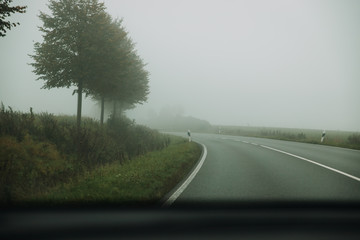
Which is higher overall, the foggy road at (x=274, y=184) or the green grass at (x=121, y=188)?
the foggy road at (x=274, y=184)

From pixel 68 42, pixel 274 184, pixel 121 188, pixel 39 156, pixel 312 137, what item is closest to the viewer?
pixel 121 188

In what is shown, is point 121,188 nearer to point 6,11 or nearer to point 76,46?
point 6,11

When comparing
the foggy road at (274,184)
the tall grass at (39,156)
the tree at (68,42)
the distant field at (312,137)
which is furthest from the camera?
the distant field at (312,137)

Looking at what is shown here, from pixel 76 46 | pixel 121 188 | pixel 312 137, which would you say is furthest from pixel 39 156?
pixel 312 137

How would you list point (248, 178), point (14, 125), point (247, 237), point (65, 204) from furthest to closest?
point (14, 125) → point (248, 178) → point (65, 204) → point (247, 237)

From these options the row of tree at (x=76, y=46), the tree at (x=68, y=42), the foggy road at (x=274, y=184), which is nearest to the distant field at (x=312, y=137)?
the foggy road at (x=274, y=184)

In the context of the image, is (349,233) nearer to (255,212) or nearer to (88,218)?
(255,212)

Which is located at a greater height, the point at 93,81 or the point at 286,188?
the point at 93,81

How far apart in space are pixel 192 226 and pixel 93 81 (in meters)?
14.1

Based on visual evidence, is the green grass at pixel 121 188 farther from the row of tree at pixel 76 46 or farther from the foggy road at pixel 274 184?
the row of tree at pixel 76 46

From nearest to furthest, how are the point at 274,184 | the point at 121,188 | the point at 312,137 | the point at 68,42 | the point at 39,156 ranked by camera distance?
the point at 121,188 → the point at 274,184 → the point at 39,156 → the point at 68,42 → the point at 312,137

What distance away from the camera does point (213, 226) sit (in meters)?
2.38

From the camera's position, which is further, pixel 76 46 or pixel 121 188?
pixel 76 46

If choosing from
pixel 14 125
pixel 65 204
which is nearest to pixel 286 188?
pixel 65 204
